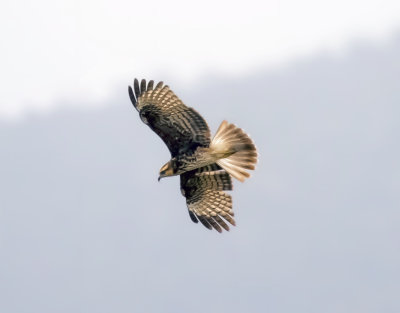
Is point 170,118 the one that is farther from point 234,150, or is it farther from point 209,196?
point 209,196

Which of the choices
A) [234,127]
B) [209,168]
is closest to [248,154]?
[234,127]

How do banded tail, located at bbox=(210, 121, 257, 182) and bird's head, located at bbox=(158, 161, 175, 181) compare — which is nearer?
banded tail, located at bbox=(210, 121, 257, 182)

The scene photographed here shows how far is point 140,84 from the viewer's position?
54.1ft

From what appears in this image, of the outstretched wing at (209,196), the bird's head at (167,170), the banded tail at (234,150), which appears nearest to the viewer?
the banded tail at (234,150)

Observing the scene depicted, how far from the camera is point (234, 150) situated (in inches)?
612

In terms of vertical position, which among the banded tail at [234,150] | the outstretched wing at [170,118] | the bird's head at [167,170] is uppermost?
the outstretched wing at [170,118]

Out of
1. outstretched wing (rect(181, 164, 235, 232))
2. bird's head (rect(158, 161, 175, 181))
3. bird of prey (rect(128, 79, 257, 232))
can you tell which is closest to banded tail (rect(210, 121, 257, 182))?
bird of prey (rect(128, 79, 257, 232))

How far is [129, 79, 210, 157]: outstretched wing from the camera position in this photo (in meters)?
16.2

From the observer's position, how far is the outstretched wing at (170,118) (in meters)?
16.2

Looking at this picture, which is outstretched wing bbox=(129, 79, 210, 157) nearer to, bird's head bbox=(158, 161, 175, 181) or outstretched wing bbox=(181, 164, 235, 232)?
bird's head bbox=(158, 161, 175, 181)

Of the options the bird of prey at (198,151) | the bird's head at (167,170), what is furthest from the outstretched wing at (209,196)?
the bird's head at (167,170)

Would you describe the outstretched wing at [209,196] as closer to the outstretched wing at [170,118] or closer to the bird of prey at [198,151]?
the bird of prey at [198,151]

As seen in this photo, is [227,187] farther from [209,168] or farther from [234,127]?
[234,127]

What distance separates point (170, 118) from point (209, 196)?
1.70m
